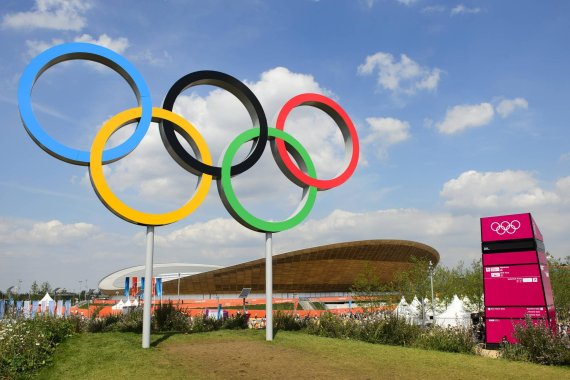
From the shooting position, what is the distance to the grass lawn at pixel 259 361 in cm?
1135

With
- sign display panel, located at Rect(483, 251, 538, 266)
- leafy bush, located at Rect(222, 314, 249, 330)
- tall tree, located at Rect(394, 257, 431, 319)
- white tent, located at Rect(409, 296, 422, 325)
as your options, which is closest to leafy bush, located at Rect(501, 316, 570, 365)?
sign display panel, located at Rect(483, 251, 538, 266)

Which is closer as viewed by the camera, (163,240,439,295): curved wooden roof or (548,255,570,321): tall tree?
(548,255,570,321): tall tree

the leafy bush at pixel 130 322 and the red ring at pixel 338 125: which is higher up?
the red ring at pixel 338 125

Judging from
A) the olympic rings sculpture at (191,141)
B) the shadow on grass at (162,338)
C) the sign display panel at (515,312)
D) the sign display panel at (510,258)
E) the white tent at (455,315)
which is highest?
the olympic rings sculpture at (191,141)

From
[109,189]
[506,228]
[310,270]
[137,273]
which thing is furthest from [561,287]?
[137,273]

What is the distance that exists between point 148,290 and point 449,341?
1040 cm

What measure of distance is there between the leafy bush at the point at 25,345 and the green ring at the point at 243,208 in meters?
6.89

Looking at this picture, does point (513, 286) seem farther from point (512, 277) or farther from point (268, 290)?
point (268, 290)

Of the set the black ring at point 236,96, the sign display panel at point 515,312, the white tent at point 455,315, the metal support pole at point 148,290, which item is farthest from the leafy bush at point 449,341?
the white tent at point 455,315

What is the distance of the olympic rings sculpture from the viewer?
46.8 feet

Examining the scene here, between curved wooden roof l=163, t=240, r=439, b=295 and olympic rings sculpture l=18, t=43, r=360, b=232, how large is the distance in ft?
176

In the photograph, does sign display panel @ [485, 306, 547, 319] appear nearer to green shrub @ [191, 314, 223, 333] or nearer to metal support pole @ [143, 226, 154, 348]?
green shrub @ [191, 314, 223, 333]

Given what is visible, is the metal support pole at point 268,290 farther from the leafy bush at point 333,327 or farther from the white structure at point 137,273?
the white structure at point 137,273

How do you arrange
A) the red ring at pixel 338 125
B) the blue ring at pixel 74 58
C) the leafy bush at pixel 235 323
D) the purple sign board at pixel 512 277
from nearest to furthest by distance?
the blue ring at pixel 74 58, the red ring at pixel 338 125, the purple sign board at pixel 512 277, the leafy bush at pixel 235 323
